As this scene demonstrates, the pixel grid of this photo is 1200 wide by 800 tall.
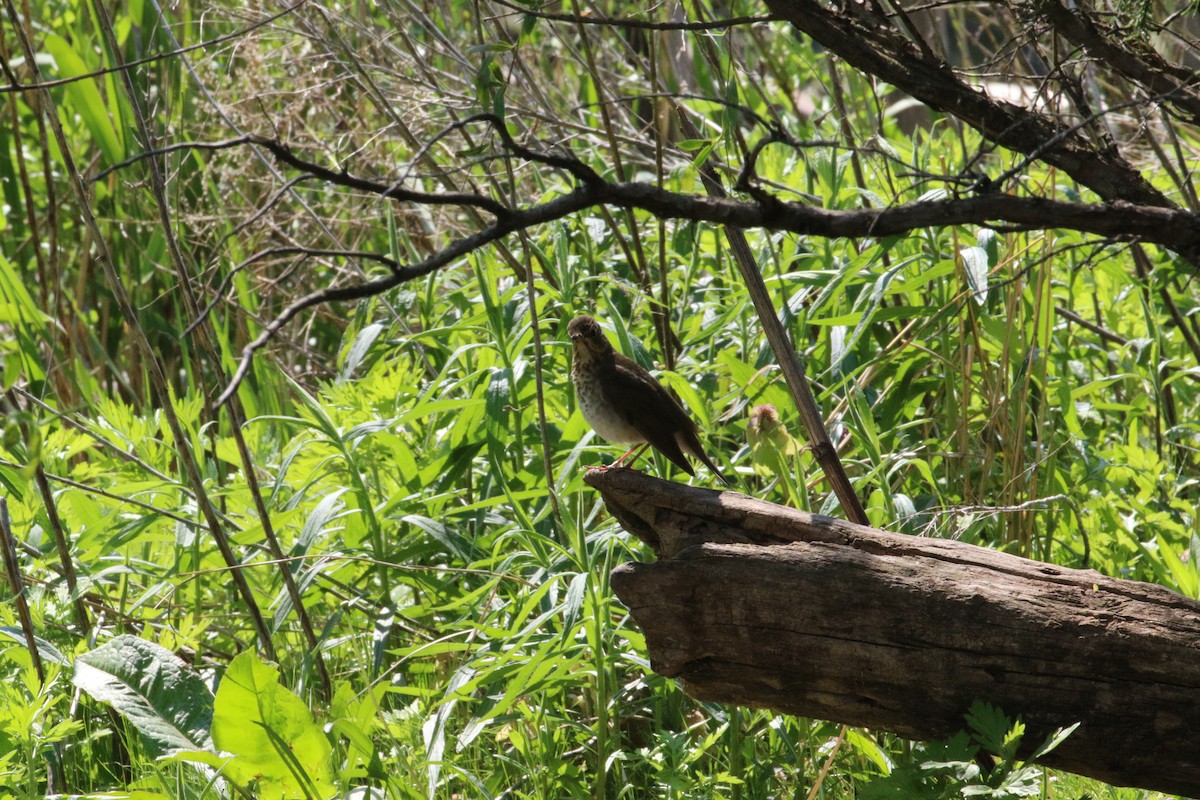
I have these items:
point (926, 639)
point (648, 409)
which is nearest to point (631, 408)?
point (648, 409)

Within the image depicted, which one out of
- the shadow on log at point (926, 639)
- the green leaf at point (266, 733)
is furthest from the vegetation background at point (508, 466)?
the shadow on log at point (926, 639)

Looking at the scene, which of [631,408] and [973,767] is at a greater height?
[631,408]

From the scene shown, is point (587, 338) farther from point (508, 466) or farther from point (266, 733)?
point (266, 733)

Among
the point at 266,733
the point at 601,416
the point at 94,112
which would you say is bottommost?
the point at 266,733

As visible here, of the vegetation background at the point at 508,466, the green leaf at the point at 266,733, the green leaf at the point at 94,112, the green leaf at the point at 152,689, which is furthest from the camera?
the green leaf at the point at 94,112

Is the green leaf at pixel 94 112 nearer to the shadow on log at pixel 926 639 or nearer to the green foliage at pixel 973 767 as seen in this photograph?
the shadow on log at pixel 926 639

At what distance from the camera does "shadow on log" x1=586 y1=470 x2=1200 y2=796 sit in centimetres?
232

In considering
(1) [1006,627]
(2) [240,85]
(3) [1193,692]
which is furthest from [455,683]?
(2) [240,85]

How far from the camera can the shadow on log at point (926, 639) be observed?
2322 mm

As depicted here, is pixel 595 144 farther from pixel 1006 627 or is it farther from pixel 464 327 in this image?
pixel 1006 627

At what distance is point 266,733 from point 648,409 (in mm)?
1378

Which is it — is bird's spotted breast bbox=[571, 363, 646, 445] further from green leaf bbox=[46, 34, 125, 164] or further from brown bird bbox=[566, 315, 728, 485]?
green leaf bbox=[46, 34, 125, 164]

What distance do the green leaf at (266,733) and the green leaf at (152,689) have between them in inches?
13.5

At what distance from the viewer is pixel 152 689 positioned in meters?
3.19
